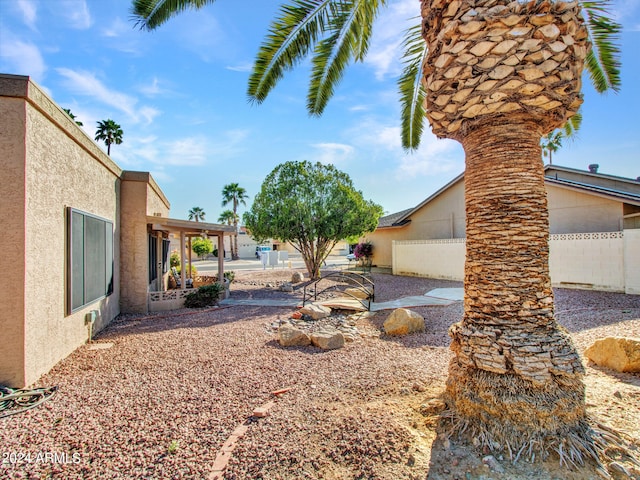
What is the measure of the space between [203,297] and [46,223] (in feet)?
20.1

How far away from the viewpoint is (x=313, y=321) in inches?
335

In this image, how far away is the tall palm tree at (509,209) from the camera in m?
2.87

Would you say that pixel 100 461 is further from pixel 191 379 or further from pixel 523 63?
pixel 523 63

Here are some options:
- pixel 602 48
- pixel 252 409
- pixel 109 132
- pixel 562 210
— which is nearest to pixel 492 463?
pixel 252 409

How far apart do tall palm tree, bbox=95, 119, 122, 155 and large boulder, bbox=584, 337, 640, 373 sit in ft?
98.6

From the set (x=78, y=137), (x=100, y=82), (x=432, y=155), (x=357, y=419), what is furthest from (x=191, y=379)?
(x=432, y=155)

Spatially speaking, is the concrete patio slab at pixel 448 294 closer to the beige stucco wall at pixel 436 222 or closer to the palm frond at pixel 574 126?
the palm frond at pixel 574 126

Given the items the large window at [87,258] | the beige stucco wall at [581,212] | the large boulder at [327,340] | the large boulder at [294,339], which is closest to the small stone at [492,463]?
the large boulder at [327,340]

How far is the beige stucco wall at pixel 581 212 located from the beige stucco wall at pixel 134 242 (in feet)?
55.3

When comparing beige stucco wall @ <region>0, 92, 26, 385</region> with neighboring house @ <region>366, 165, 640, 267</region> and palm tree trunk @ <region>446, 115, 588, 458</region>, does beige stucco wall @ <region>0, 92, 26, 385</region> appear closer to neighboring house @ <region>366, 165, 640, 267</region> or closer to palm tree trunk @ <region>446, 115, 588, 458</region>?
→ palm tree trunk @ <region>446, 115, 588, 458</region>

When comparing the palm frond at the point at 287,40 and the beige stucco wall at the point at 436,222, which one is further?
the beige stucco wall at the point at 436,222

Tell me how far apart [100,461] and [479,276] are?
413cm

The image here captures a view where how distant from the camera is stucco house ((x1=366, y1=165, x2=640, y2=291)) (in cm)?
1250

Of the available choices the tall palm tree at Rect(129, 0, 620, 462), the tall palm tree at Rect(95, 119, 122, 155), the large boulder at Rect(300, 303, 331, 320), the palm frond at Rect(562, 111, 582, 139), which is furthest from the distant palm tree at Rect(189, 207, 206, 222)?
the tall palm tree at Rect(129, 0, 620, 462)
